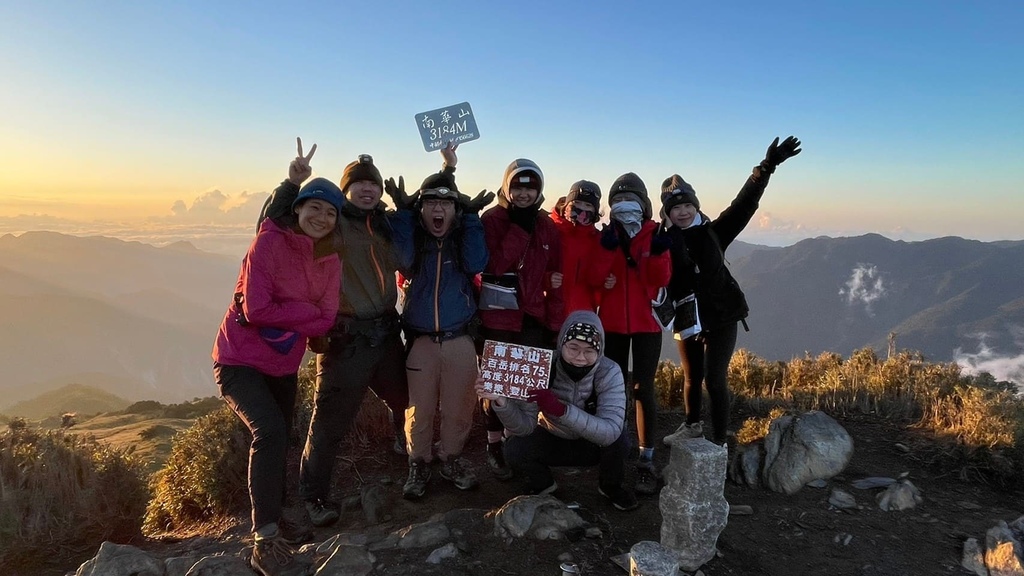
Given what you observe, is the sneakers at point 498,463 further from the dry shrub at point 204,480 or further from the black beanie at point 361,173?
the black beanie at point 361,173

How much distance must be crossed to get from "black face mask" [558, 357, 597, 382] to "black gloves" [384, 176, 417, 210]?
1860 mm

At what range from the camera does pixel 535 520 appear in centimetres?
377

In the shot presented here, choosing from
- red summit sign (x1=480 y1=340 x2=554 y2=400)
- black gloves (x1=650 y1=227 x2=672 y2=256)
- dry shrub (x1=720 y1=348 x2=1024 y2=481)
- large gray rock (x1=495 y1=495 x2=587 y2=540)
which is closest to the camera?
Answer: large gray rock (x1=495 y1=495 x2=587 y2=540)

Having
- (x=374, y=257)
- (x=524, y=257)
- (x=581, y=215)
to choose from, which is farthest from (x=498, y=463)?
(x=581, y=215)

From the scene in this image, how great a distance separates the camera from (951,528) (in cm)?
425

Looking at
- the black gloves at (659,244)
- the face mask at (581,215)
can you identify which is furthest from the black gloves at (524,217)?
Answer: the black gloves at (659,244)

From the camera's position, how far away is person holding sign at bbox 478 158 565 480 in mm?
4523

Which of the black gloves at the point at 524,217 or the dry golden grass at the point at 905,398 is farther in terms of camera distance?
the dry golden grass at the point at 905,398

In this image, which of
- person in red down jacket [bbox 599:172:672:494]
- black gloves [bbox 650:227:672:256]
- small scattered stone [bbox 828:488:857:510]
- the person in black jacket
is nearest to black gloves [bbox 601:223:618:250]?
person in red down jacket [bbox 599:172:672:494]

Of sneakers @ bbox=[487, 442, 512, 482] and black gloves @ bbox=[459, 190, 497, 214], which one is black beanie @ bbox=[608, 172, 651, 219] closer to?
black gloves @ bbox=[459, 190, 497, 214]

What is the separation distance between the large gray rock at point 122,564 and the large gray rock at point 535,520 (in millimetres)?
2342

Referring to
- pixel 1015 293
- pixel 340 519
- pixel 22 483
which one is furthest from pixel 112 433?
pixel 1015 293

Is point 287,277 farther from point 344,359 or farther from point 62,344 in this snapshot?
point 62,344

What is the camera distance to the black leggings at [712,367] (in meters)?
4.83
